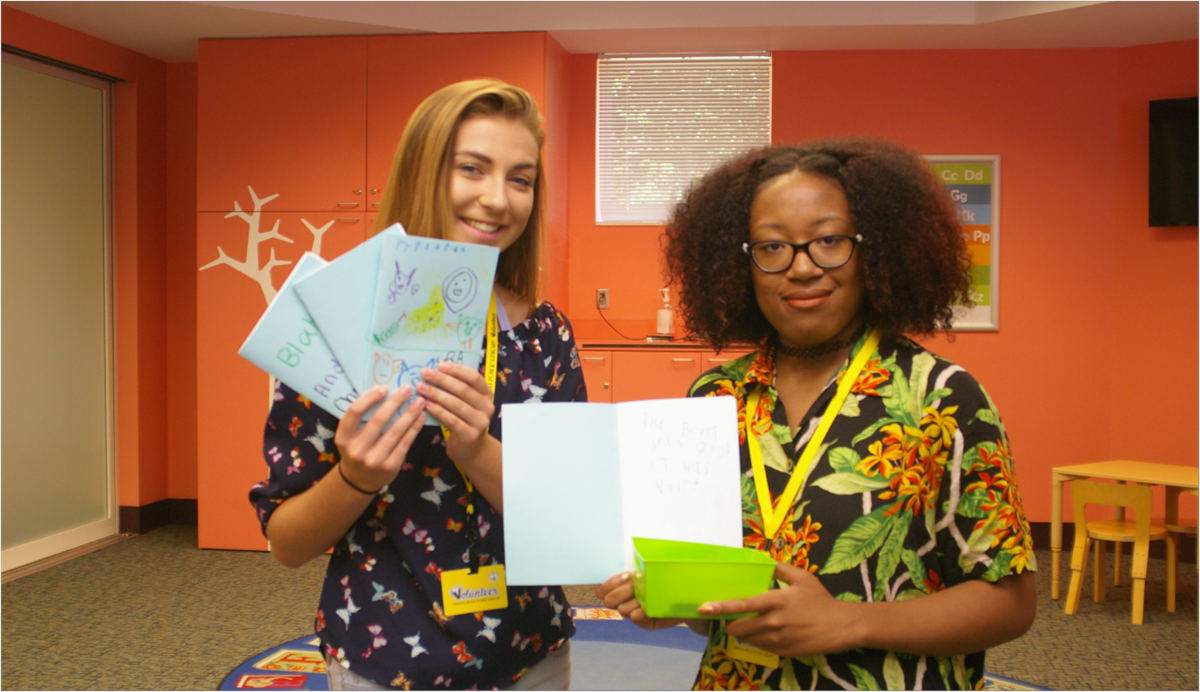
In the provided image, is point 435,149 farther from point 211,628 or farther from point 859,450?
point 211,628

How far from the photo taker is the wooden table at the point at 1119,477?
3845 millimetres

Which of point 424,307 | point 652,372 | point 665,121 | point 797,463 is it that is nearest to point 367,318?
point 424,307

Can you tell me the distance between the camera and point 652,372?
482 centimetres

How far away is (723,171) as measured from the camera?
1225 millimetres

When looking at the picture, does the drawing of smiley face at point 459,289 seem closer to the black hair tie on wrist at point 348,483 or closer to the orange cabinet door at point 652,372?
the black hair tie on wrist at point 348,483

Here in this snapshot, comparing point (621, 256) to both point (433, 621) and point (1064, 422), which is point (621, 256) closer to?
point (1064, 422)

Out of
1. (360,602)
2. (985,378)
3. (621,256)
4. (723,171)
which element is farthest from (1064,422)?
(360,602)

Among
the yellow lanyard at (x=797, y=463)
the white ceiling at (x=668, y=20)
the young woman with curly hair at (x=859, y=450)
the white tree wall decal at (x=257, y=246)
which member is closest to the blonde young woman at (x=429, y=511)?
the young woman with curly hair at (x=859, y=450)

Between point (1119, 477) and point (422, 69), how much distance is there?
13.5ft

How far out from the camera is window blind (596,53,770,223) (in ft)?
17.4

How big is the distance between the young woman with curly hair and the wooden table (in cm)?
340

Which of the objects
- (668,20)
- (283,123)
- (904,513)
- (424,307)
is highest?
(668,20)

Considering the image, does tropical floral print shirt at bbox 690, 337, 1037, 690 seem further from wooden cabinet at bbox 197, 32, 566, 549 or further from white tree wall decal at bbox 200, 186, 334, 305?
white tree wall decal at bbox 200, 186, 334, 305

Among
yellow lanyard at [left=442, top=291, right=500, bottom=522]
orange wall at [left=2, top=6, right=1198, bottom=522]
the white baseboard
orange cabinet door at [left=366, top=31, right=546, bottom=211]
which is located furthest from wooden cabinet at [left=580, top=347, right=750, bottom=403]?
yellow lanyard at [left=442, top=291, right=500, bottom=522]
